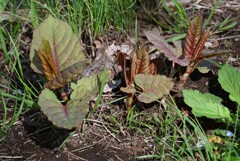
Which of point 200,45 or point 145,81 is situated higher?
point 200,45

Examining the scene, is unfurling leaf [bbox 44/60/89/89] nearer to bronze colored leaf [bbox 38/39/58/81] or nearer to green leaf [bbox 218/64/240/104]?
bronze colored leaf [bbox 38/39/58/81]

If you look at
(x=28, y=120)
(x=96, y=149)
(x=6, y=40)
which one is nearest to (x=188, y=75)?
(x=96, y=149)

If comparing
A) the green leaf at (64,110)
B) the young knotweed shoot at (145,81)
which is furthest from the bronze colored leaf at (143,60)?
the green leaf at (64,110)

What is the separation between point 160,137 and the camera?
202 centimetres

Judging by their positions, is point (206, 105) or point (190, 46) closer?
point (206, 105)

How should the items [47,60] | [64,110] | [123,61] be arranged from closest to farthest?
[64,110] → [47,60] → [123,61]

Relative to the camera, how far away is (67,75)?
193 centimetres

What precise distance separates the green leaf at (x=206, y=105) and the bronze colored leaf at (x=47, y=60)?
0.60 meters

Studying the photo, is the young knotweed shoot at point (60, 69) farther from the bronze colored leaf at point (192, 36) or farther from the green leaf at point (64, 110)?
the bronze colored leaf at point (192, 36)

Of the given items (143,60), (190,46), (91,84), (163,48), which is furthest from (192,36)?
(91,84)

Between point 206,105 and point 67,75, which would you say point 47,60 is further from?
point 206,105

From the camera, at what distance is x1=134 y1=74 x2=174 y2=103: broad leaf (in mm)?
2049

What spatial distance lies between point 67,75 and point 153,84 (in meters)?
0.40

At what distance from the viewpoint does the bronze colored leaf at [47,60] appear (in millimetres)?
1946
